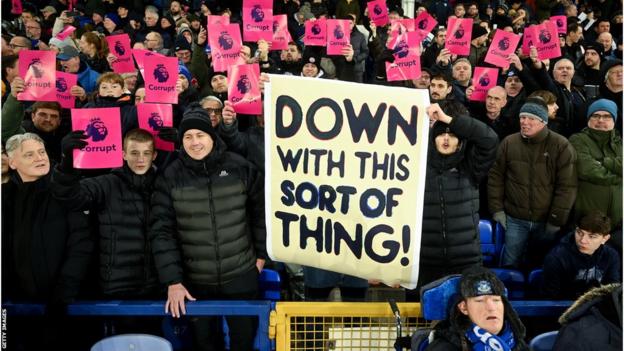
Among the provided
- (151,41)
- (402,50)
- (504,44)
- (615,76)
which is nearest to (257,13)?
(402,50)

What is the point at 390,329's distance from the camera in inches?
118

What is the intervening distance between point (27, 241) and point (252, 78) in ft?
6.22

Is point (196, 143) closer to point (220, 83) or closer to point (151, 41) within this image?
point (220, 83)

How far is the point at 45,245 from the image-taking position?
10.6 ft

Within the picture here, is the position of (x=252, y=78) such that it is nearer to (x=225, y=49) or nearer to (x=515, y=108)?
(x=225, y=49)

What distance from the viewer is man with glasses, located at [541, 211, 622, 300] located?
359 centimetres

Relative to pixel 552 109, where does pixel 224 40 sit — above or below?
above

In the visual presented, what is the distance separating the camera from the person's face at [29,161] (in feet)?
10.5

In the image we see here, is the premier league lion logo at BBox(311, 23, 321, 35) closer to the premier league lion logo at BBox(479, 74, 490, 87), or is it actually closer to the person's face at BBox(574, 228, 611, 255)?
the premier league lion logo at BBox(479, 74, 490, 87)

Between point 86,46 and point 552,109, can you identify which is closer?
point 552,109

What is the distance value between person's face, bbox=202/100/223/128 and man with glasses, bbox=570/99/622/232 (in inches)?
99.6

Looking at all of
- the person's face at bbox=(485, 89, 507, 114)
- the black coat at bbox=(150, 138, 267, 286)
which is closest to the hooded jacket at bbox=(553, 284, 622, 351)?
the black coat at bbox=(150, 138, 267, 286)

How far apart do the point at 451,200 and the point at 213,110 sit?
1946mm

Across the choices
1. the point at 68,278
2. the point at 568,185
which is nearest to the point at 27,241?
the point at 68,278
